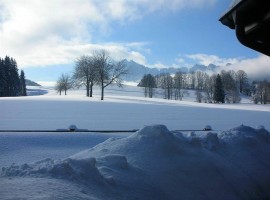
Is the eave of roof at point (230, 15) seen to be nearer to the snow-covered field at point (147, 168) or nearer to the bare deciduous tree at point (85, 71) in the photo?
the snow-covered field at point (147, 168)

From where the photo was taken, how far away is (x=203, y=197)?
5.33 m

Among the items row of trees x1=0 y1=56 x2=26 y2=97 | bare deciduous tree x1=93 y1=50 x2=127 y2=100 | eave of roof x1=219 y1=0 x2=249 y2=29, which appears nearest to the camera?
eave of roof x1=219 y1=0 x2=249 y2=29

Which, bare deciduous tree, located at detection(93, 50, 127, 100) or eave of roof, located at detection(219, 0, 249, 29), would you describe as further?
bare deciduous tree, located at detection(93, 50, 127, 100)

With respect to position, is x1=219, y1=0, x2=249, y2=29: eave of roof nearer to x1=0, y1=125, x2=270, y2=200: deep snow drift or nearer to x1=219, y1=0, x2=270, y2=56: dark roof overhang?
x1=219, y1=0, x2=270, y2=56: dark roof overhang

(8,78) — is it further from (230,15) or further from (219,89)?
(230,15)

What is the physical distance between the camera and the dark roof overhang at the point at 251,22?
4.57 metres

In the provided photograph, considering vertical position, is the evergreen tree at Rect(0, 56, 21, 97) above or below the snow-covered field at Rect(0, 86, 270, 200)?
above

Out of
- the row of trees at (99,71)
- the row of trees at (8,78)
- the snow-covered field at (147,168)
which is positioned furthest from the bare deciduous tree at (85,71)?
the snow-covered field at (147,168)

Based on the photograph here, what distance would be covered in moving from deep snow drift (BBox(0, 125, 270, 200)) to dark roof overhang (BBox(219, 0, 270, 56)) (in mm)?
1998

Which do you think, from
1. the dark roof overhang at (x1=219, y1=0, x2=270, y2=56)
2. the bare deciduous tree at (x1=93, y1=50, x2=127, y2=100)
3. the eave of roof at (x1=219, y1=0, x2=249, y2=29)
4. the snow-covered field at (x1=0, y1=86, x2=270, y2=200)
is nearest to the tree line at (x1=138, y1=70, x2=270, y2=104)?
the bare deciduous tree at (x1=93, y1=50, x2=127, y2=100)

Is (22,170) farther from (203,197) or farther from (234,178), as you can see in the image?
(234,178)

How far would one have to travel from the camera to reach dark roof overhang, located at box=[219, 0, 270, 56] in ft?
15.0

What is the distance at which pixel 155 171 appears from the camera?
529 centimetres

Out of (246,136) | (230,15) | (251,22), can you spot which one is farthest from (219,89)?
(230,15)
